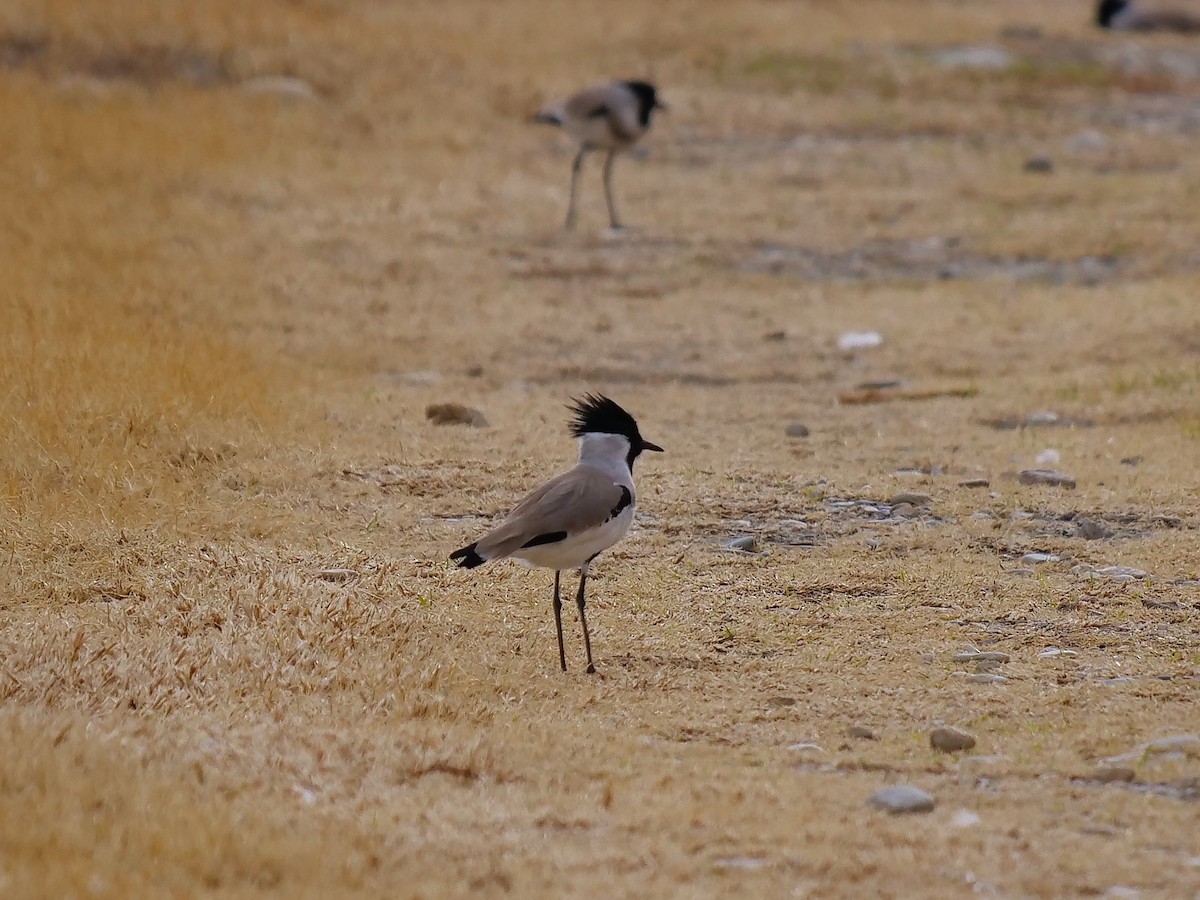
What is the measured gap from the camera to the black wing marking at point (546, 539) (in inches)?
230

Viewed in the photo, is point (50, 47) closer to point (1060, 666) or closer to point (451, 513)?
point (451, 513)

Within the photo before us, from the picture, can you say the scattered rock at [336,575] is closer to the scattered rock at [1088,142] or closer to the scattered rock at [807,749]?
the scattered rock at [807,749]

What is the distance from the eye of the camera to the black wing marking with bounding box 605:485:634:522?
19.7 ft

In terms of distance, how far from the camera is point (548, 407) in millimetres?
10250

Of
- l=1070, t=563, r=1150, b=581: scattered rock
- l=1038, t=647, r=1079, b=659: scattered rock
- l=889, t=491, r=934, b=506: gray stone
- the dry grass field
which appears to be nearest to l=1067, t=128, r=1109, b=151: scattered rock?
the dry grass field

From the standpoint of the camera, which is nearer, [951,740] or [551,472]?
[951,740]

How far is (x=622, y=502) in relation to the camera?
609cm

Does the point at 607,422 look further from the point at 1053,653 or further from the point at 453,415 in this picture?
the point at 453,415

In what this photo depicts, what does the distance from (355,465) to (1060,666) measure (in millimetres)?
3782

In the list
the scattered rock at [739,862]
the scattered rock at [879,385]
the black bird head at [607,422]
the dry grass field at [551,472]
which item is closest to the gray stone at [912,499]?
the dry grass field at [551,472]

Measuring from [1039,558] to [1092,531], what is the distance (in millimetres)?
452

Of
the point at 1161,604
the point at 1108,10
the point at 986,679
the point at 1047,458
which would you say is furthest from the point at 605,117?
the point at 1108,10

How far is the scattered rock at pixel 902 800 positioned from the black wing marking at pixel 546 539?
1527 mm

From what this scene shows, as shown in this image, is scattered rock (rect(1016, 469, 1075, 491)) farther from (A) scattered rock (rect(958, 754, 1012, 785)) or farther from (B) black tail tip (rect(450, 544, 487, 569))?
(B) black tail tip (rect(450, 544, 487, 569))
